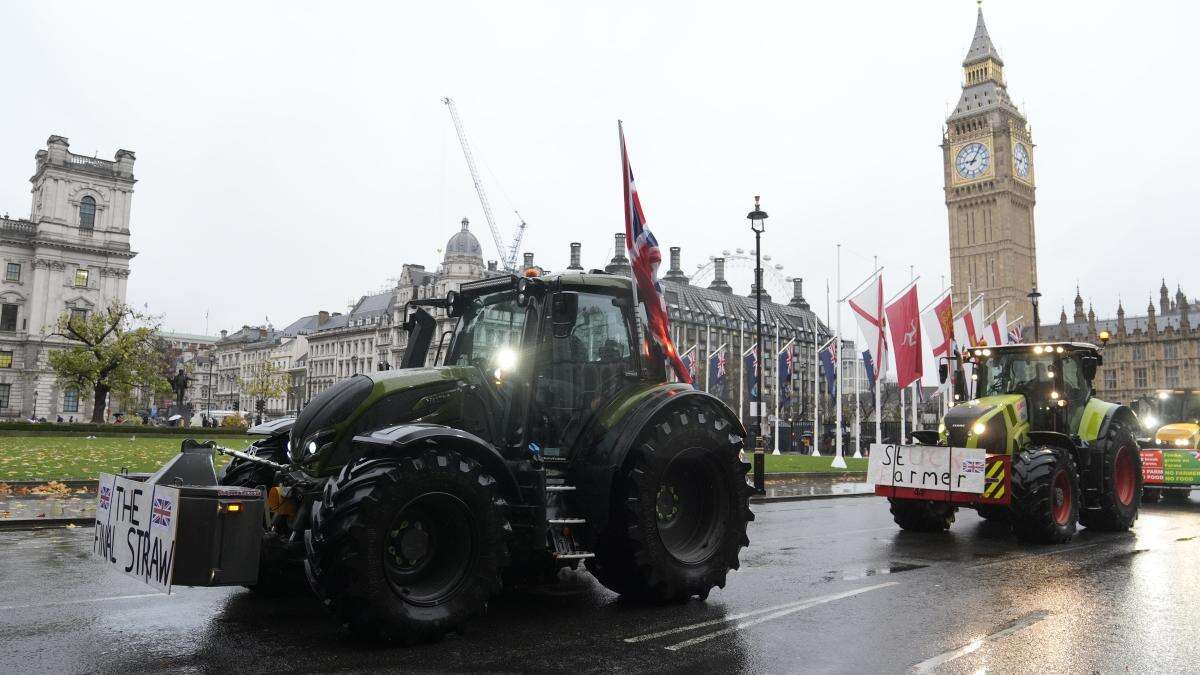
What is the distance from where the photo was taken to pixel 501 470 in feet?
19.0

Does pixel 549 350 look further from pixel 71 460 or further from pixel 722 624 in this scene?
pixel 71 460

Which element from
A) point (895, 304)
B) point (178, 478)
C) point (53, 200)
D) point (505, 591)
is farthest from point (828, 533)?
point (53, 200)

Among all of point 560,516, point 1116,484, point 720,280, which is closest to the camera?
point 560,516

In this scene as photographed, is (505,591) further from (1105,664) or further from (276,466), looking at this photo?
(1105,664)

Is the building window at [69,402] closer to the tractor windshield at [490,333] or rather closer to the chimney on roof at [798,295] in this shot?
the tractor windshield at [490,333]

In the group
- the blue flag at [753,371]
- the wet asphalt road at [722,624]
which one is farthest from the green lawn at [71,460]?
the blue flag at [753,371]

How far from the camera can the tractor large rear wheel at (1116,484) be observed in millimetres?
12578

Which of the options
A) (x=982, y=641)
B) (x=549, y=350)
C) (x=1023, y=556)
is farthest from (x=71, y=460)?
(x=982, y=641)

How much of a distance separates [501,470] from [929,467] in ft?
27.7

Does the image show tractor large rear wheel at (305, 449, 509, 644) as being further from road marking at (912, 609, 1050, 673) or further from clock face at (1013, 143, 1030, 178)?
clock face at (1013, 143, 1030, 178)

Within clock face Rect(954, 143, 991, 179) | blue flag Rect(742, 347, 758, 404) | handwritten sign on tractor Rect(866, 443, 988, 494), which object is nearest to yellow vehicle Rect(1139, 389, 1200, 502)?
handwritten sign on tractor Rect(866, 443, 988, 494)

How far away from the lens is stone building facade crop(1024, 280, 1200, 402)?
107125mm

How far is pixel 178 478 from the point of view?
5379 mm

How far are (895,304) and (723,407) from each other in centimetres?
2202
